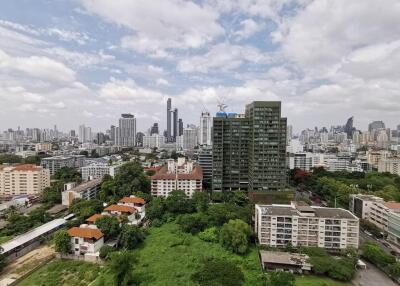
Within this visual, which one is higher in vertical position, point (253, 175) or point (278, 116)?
point (278, 116)

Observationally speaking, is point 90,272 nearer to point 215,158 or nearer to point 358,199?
point 215,158

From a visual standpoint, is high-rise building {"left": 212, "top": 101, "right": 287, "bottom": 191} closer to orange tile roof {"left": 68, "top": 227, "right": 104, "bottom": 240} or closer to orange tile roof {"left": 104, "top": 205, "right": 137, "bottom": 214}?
orange tile roof {"left": 104, "top": 205, "right": 137, "bottom": 214}

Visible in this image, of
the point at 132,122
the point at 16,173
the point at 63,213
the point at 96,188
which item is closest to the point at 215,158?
the point at 96,188

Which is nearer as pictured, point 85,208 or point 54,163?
point 85,208

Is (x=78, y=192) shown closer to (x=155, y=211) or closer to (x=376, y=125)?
(x=155, y=211)

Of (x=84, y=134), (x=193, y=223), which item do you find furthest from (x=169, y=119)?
(x=193, y=223)

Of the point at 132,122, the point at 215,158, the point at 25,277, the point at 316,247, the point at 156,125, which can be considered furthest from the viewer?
the point at 156,125

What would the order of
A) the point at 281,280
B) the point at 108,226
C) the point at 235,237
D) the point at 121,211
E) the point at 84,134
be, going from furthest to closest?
the point at 84,134, the point at 121,211, the point at 108,226, the point at 235,237, the point at 281,280
